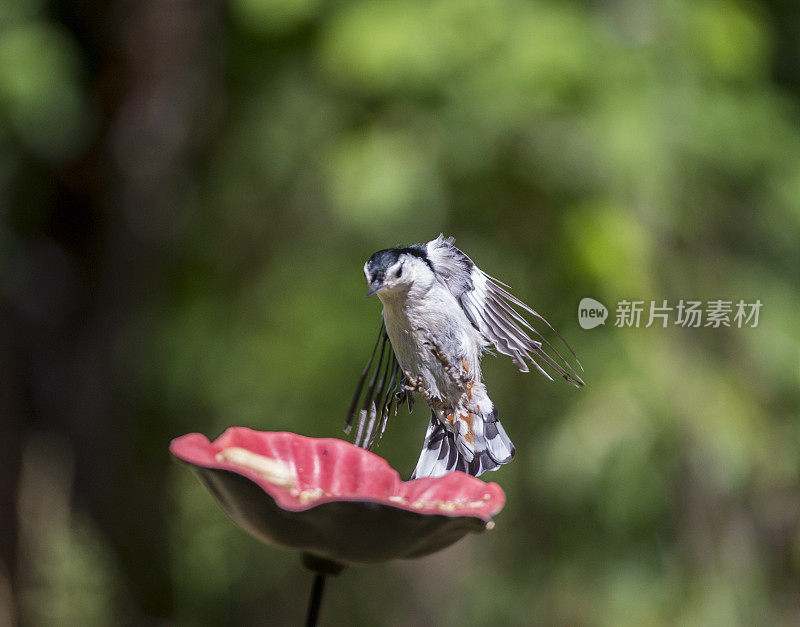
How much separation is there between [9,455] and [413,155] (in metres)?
1.63

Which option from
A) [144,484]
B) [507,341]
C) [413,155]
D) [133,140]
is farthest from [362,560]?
[144,484]

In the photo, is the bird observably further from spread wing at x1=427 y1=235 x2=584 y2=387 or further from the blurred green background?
the blurred green background

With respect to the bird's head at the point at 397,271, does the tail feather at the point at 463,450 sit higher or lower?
lower

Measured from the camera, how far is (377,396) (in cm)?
75

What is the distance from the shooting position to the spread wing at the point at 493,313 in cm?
69

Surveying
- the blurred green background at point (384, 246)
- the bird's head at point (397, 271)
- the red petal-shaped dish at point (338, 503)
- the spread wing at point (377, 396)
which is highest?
the blurred green background at point (384, 246)

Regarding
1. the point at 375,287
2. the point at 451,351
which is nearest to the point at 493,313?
the point at 451,351

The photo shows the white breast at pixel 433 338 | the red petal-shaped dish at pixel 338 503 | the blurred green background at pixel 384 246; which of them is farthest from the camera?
the blurred green background at pixel 384 246

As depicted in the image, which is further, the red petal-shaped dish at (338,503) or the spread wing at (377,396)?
the spread wing at (377,396)

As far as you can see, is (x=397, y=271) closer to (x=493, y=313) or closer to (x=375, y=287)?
(x=375, y=287)

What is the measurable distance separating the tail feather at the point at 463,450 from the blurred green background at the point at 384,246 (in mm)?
954

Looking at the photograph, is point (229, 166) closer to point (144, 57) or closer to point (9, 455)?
point (144, 57)

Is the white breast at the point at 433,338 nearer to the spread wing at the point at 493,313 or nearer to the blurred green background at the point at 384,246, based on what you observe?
the spread wing at the point at 493,313

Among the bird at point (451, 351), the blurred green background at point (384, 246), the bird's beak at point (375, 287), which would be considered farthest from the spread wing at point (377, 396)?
the blurred green background at point (384, 246)
